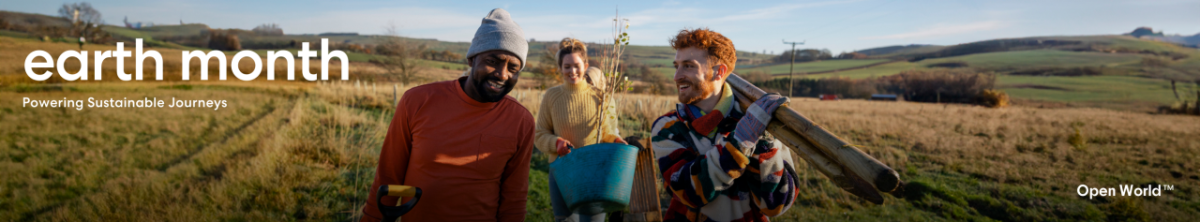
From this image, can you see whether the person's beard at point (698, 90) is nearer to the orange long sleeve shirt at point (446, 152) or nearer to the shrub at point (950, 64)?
the orange long sleeve shirt at point (446, 152)

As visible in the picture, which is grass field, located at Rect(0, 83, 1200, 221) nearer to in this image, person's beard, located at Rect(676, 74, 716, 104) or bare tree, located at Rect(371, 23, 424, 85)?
person's beard, located at Rect(676, 74, 716, 104)

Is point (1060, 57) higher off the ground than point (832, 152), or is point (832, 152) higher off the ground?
point (1060, 57)

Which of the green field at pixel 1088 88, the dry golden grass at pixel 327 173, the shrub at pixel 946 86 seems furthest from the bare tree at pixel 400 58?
the green field at pixel 1088 88

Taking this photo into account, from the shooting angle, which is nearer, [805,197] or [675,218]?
[675,218]

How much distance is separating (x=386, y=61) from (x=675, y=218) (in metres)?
30.2

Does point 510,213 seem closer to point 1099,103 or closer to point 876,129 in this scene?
point 876,129

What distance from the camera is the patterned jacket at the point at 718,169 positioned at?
5.83 ft

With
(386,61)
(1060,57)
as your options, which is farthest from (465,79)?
(1060,57)

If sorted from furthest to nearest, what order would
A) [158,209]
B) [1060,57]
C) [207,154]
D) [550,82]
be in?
[1060,57]
[550,82]
[207,154]
[158,209]

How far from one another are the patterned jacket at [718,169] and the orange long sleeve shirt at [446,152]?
2.27ft

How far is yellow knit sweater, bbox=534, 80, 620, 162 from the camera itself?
2986 millimetres

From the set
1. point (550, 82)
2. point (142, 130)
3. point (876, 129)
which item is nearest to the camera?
point (142, 130)

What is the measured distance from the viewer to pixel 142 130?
10547mm

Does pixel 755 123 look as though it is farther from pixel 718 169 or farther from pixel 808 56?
pixel 808 56
